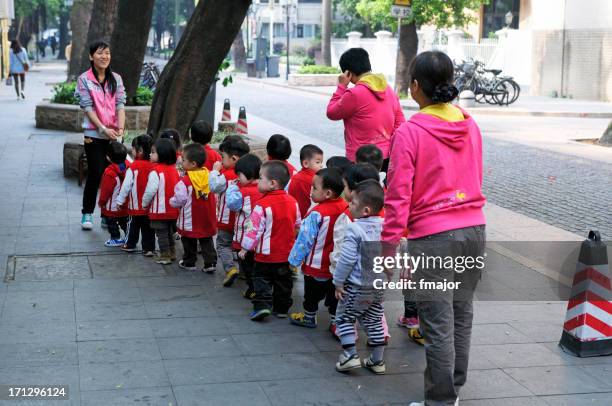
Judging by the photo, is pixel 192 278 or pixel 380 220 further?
pixel 192 278

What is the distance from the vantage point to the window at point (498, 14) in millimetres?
44594

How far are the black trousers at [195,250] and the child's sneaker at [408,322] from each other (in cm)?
194

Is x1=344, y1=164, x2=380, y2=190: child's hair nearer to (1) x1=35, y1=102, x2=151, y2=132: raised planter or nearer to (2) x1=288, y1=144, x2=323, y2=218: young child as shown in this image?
(2) x1=288, y1=144, x2=323, y2=218: young child

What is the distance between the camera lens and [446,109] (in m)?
4.78

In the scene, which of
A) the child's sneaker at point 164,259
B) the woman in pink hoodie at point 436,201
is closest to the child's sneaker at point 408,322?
the woman in pink hoodie at point 436,201

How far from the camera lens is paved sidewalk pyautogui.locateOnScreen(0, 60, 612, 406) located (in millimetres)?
5219

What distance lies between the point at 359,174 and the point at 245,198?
1.42 metres

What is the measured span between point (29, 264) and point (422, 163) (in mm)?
4426

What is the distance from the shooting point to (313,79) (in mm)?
42906

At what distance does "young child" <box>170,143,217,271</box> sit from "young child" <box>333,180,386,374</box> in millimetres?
2385

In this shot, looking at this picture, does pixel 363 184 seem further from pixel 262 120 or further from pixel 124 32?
pixel 262 120

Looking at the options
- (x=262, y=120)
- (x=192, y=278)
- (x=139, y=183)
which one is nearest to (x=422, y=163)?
(x=192, y=278)

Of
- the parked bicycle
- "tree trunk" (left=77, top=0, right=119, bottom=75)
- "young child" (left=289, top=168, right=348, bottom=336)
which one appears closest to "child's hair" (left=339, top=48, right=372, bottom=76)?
"young child" (left=289, top=168, right=348, bottom=336)

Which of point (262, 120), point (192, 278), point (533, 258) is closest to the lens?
point (192, 278)
